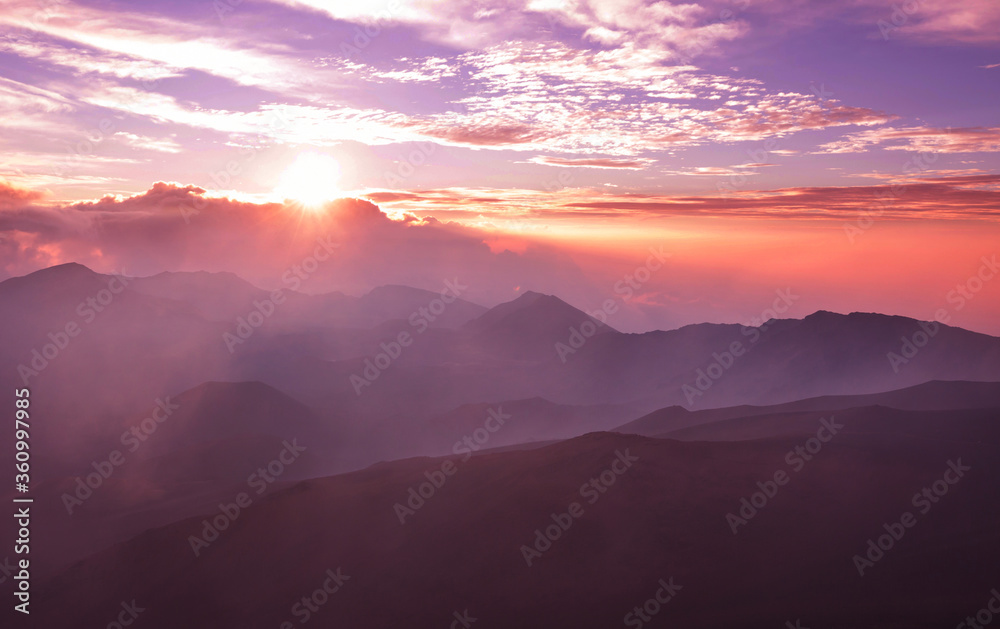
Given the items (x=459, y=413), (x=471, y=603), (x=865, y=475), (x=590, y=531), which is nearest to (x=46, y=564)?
(x=471, y=603)

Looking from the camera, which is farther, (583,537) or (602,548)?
(583,537)

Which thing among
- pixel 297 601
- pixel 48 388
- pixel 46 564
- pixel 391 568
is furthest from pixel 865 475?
pixel 48 388

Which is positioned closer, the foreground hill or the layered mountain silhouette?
the foreground hill

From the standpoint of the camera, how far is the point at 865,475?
62.4m

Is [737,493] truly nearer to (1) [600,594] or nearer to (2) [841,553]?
(2) [841,553]

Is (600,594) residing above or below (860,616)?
below

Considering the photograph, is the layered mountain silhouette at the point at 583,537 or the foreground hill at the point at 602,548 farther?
the layered mountain silhouette at the point at 583,537

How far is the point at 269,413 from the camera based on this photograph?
171m

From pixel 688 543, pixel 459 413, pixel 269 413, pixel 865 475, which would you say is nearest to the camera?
pixel 688 543

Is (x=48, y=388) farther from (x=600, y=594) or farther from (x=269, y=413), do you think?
(x=600, y=594)

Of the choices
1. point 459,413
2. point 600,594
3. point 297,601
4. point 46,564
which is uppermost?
point 600,594

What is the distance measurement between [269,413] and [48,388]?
84509 mm

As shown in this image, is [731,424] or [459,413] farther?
[459,413]

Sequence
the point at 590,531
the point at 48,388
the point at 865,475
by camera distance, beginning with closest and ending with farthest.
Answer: the point at 590,531, the point at 865,475, the point at 48,388
